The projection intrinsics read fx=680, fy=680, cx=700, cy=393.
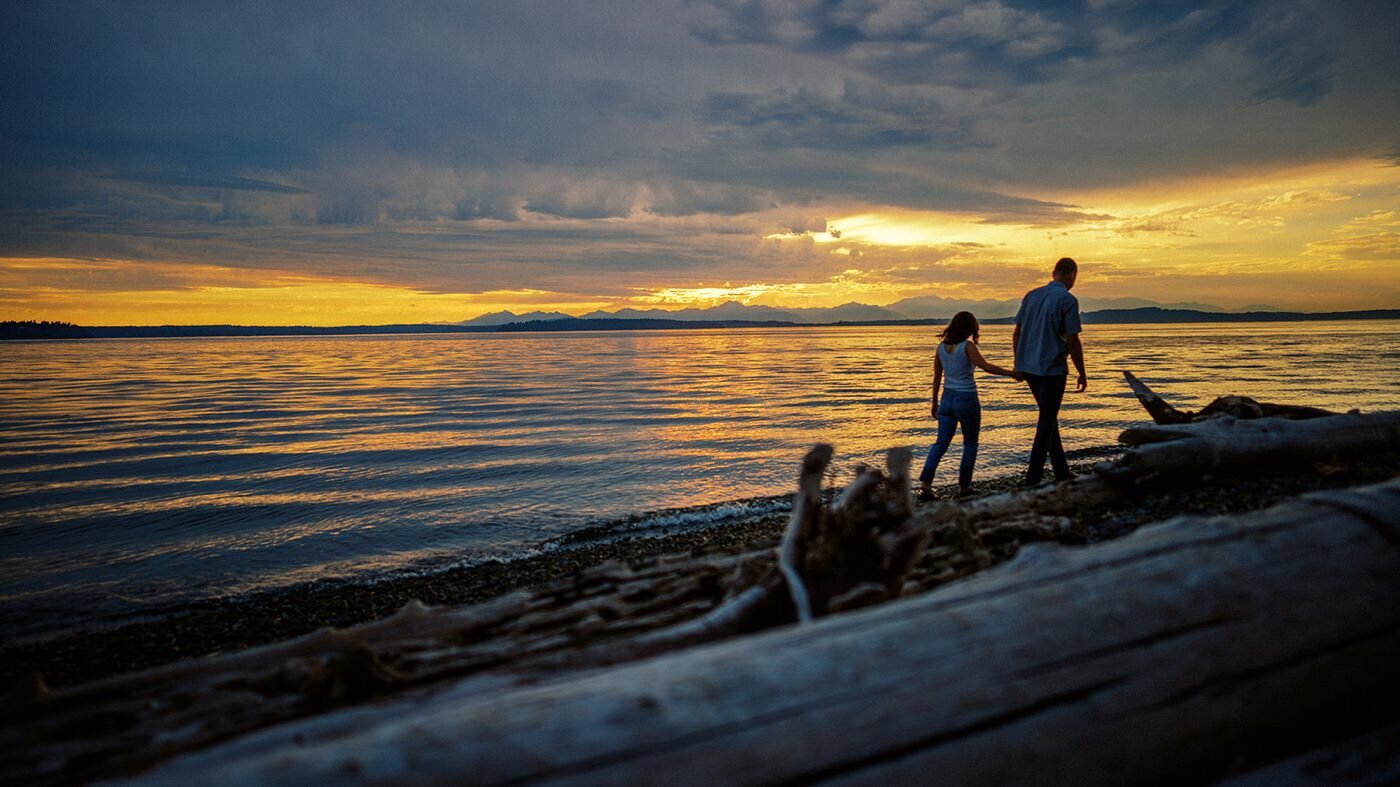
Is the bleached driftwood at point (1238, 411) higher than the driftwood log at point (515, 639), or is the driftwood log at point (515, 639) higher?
the bleached driftwood at point (1238, 411)

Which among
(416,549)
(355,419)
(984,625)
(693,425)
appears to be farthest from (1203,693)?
(355,419)

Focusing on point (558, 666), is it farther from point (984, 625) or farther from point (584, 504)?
point (584, 504)

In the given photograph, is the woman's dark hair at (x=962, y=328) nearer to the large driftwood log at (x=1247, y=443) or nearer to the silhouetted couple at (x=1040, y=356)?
the silhouetted couple at (x=1040, y=356)

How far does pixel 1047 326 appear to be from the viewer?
878cm

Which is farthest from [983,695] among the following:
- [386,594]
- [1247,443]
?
[386,594]

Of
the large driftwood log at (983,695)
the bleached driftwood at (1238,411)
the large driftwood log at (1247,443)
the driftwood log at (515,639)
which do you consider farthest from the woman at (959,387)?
the large driftwood log at (983,695)

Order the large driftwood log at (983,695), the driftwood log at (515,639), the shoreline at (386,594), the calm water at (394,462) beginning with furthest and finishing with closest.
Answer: the calm water at (394,462) → the shoreline at (386,594) → the driftwood log at (515,639) → the large driftwood log at (983,695)

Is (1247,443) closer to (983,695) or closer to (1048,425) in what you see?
(1048,425)

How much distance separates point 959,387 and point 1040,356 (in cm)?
114

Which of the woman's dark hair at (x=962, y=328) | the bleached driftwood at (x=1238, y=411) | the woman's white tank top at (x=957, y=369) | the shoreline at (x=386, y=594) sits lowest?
the shoreline at (x=386, y=594)

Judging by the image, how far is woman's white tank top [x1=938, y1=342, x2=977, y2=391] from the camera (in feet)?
31.1

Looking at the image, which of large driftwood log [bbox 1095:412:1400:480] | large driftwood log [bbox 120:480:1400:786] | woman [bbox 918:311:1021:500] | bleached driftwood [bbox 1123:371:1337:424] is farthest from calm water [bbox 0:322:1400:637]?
large driftwood log [bbox 120:480:1400:786]

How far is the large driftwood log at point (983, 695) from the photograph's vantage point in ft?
6.08

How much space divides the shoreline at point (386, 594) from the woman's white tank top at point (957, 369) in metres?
3.11
